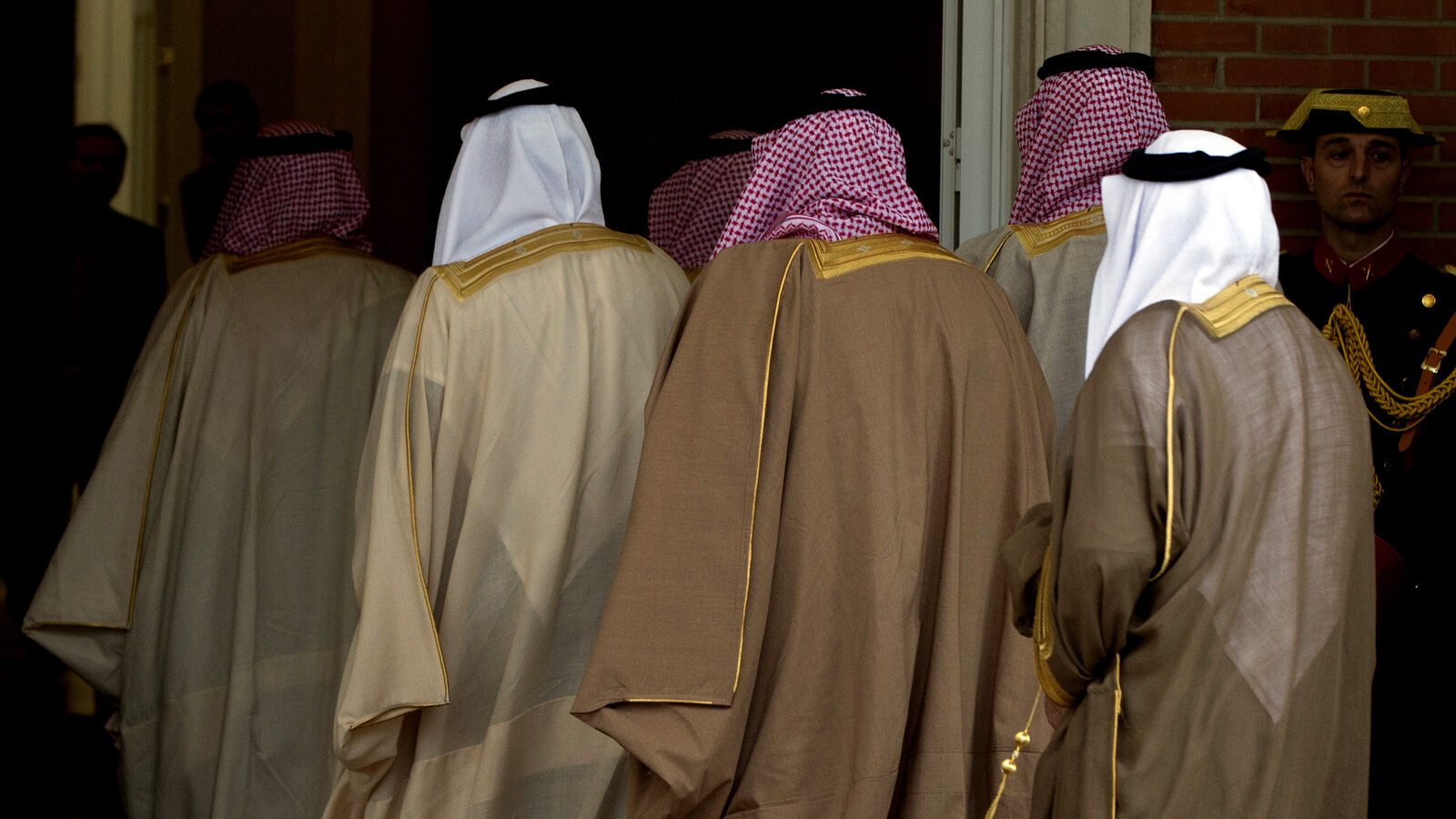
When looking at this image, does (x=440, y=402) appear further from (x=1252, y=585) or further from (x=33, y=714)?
(x=33, y=714)

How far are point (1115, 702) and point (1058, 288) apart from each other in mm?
1251

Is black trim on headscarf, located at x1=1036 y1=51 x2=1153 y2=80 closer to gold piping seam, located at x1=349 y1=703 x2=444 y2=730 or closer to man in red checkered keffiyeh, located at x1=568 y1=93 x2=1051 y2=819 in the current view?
man in red checkered keffiyeh, located at x1=568 y1=93 x2=1051 y2=819

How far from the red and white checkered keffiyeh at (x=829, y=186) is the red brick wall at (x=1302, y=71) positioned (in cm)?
115

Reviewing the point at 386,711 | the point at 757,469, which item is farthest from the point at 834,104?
the point at 386,711

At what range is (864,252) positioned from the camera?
8.75 ft

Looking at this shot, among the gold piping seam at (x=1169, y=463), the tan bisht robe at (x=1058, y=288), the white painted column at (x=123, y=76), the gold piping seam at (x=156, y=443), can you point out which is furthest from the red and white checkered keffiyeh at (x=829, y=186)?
the white painted column at (x=123, y=76)

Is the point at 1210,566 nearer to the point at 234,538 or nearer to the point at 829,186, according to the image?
the point at 829,186

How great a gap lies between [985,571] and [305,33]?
5.20 m

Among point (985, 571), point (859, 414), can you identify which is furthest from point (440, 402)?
point (985, 571)

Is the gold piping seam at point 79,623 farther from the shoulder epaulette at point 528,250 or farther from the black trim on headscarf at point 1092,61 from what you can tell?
the black trim on headscarf at point 1092,61

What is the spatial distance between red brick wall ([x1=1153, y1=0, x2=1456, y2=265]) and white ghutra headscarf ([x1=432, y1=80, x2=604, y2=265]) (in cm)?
140

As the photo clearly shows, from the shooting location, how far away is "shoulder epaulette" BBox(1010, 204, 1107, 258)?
10.2ft

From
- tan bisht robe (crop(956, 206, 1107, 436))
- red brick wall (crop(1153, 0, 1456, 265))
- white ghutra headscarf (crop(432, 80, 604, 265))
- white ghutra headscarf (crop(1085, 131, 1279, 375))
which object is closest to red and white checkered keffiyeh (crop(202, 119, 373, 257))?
white ghutra headscarf (crop(432, 80, 604, 265))

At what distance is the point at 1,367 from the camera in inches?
216
